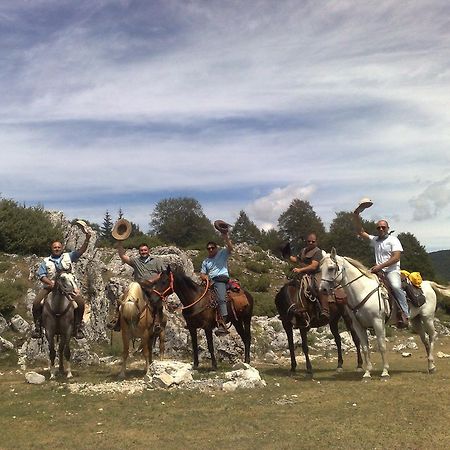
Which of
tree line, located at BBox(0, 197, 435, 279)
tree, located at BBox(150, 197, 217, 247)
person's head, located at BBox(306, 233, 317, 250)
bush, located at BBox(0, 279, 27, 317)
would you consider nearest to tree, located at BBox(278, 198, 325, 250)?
tree line, located at BBox(0, 197, 435, 279)

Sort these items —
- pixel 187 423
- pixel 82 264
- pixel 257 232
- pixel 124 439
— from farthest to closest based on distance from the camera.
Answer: pixel 257 232, pixel 82 264, pixel 187 423, pixel 124 439

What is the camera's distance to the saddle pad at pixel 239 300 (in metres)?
13.5

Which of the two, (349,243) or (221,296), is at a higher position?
(349,243)

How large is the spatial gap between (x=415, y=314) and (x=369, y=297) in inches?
80.9

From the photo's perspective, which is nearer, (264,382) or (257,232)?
(264,382)

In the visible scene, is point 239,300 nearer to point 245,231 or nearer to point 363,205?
point 363,205

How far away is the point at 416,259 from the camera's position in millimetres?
51406

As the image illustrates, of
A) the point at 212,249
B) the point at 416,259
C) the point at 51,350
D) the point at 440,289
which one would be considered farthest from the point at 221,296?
the point at 416,259

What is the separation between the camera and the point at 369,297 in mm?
11500

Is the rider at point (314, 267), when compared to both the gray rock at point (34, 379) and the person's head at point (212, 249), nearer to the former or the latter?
the person's head at point (212, 249)

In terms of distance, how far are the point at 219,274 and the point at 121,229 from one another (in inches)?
115

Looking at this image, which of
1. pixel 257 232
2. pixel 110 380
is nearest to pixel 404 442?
pixel 110 380

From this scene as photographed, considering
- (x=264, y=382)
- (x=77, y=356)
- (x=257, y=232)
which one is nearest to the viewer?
(x=264, y=382)

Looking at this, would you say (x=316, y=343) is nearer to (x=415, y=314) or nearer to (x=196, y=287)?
(x=415, y=314)
